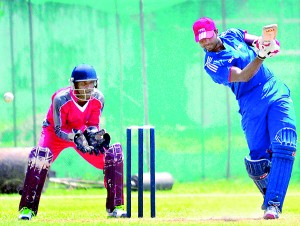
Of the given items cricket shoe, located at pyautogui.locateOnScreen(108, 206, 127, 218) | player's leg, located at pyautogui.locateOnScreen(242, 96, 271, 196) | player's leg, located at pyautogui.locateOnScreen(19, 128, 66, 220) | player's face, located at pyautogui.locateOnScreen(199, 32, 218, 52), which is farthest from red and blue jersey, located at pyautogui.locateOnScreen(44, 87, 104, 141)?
player's leg, located at pyautogui.locateOnScreen(242, 96, 271, 196)

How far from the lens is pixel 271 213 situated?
8.79 m

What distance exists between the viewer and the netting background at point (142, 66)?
15219 mm

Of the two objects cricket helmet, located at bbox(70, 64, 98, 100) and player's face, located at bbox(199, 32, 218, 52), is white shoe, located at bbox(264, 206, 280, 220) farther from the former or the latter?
cricket helmet, located at bbox(70, 64, 98, 100)

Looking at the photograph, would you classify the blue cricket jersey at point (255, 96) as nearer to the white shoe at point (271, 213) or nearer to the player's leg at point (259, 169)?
the player's leg at point (259, 169)

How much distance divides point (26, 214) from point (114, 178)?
956 millimetres

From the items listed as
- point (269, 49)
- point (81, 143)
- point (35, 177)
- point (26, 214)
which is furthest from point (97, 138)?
point (269, 49)

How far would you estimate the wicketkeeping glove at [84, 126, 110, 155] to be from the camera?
9.71 metres

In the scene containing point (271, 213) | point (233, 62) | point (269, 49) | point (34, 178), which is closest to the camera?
point (269, 49)

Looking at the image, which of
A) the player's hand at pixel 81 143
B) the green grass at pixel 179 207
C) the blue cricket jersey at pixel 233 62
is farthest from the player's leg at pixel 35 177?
the blue cricket jersey at pixel 233 62

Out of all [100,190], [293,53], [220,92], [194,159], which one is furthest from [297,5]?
[100,190]

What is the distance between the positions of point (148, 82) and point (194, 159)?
1.41 meters

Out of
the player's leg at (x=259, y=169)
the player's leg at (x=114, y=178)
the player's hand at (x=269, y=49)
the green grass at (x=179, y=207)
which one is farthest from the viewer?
the player's leg at (x=114, y=178)

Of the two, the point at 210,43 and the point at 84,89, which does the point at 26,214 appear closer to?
the point at 84,89

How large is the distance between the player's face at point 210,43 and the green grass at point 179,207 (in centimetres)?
161
